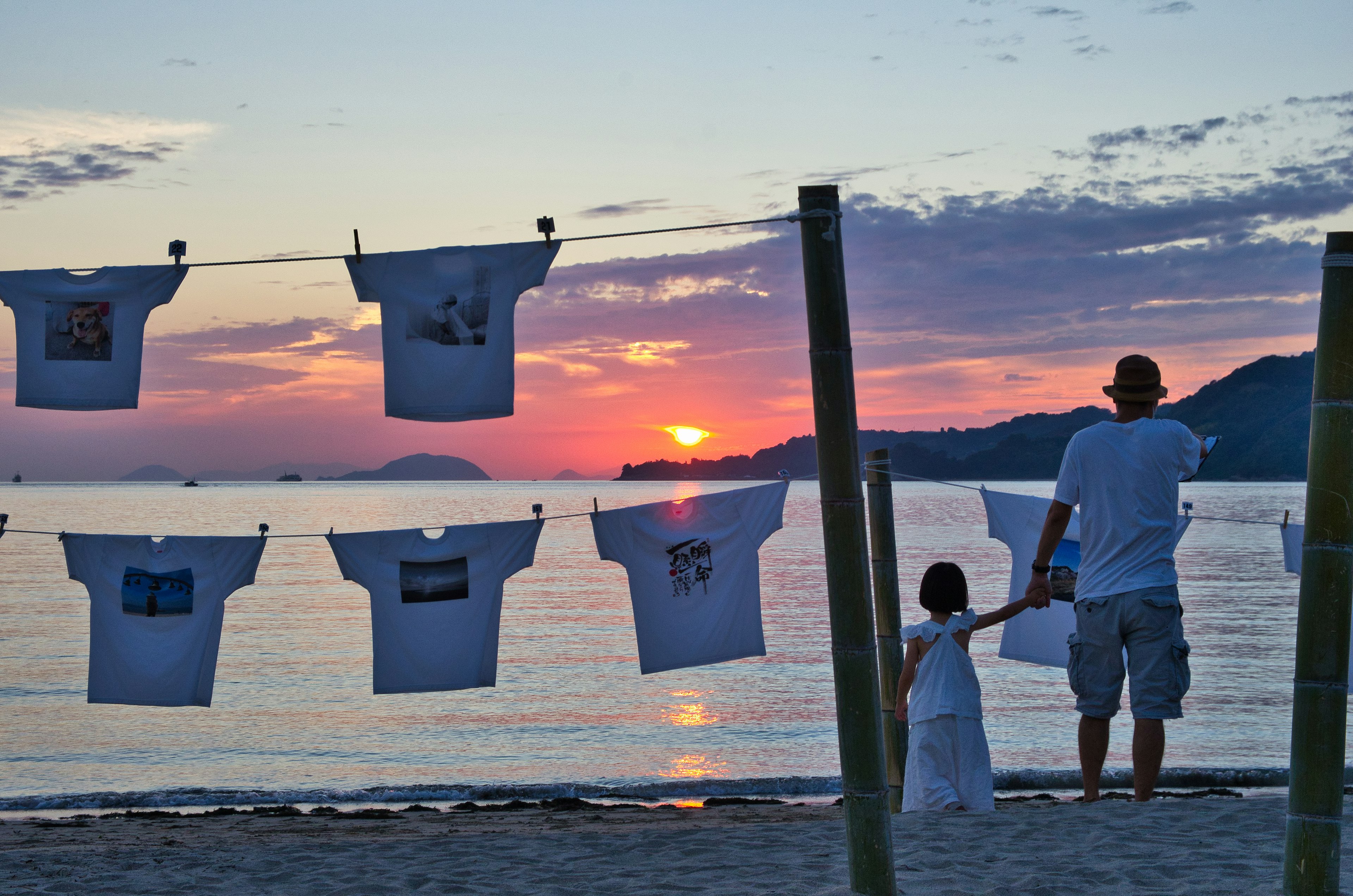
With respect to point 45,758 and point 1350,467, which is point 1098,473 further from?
point 45,758

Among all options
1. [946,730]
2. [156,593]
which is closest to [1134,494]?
[946,730]

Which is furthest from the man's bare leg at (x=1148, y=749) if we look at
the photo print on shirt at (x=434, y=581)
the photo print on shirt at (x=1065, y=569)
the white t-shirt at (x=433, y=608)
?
the photo print on shirt at (x=434, y=581)

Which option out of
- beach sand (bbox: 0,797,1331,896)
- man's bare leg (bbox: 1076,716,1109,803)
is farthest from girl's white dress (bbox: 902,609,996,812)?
man's bare leg (bbox: 1076,716,1109,803)

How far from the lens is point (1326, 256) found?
3.83 meters

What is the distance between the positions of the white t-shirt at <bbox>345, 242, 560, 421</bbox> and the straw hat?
3479 mm

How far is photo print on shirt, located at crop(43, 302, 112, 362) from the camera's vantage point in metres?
6.55

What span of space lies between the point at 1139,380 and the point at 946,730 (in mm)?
2532

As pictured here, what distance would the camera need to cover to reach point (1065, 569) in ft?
27.2

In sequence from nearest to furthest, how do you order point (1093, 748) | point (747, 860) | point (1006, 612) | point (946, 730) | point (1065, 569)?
point (747, 860)
point (1093, 748)
point (1006, 612)
point (946, 730)
point (1065, 569)

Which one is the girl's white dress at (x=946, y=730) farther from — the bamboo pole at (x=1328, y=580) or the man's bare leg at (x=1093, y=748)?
the bamboo pole at (x=1328, y=580)

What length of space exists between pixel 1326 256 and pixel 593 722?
1488 cm

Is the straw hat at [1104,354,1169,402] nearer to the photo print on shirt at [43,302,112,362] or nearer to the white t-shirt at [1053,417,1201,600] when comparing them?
the white t-shirt at [1053,417,1201,600]

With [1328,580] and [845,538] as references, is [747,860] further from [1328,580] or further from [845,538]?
[1328,580]

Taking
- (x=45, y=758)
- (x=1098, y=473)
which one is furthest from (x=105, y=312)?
(x=45, y=758)
